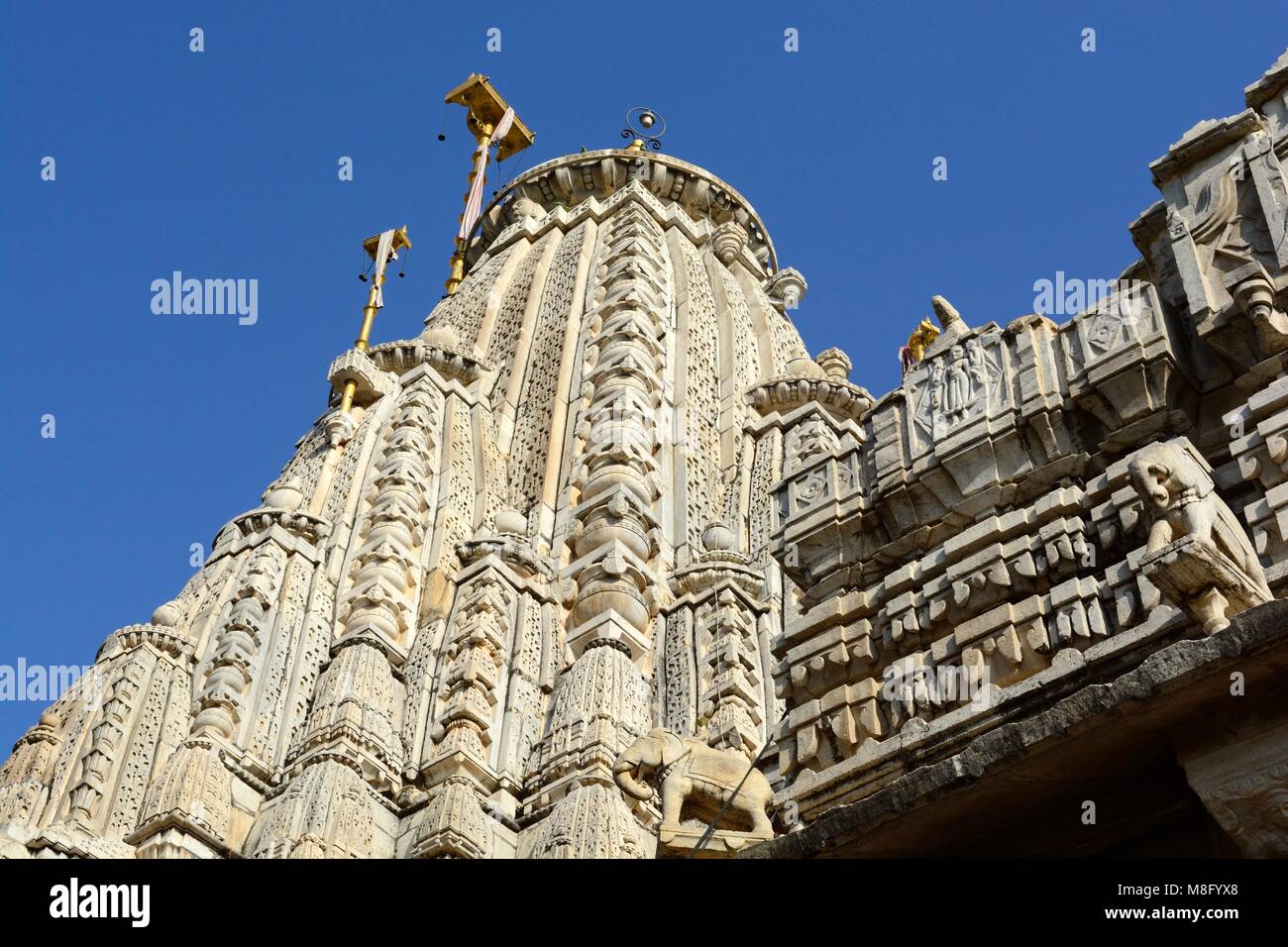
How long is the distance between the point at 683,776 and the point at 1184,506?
4479mm

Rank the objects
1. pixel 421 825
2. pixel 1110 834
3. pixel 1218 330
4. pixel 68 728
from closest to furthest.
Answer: pixel 1110 834 < pixel 1218 330 < pixel 421 825 < pixel 68 728

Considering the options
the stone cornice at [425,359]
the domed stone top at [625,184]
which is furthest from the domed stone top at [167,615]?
the domed stone top at [625,184]

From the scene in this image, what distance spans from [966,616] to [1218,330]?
7.87 ft

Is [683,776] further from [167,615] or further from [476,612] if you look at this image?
[167,615]

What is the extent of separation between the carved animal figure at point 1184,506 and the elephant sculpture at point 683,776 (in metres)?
3.34

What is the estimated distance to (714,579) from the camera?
22000 mm

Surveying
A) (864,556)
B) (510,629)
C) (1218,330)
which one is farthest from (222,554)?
(1218,330)

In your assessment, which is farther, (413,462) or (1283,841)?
(413,462)

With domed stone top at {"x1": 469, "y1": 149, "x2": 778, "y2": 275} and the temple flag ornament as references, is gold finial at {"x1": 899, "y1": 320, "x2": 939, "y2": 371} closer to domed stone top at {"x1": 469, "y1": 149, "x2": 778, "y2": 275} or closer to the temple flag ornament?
the temple flag ornament

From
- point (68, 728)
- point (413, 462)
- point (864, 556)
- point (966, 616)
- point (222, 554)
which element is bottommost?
point (966, 616)

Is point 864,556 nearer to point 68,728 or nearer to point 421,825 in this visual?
point 421,825

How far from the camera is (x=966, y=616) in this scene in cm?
1039

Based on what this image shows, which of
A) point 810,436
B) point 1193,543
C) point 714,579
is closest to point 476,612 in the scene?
point 714,579

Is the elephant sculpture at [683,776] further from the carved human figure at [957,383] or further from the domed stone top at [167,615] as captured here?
the domed stone top at [167,615]
